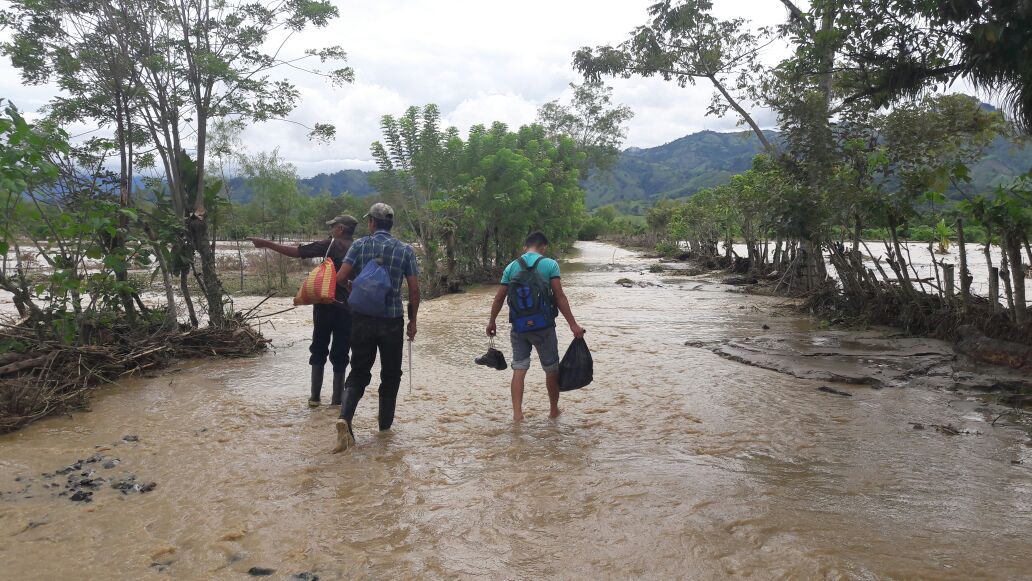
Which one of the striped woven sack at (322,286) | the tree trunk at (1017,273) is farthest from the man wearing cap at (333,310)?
the tree trunk at (1017,273)

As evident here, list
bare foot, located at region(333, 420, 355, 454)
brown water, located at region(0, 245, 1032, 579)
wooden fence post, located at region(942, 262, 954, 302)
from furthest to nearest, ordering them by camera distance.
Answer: wooden fence post, located at region(942, 262, 954, 302)
bare foot, located at region(333, 420, 355, 454)
brown water, located at region(0, 245, 1032, 579)

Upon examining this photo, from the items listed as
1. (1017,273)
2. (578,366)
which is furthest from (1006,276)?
(578,366)

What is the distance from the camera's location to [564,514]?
11.7 ft

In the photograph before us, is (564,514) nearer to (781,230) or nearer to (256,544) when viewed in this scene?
(256,544)

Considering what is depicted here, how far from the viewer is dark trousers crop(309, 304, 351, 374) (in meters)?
5.69

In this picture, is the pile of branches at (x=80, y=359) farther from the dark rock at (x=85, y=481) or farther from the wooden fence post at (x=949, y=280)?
the wooden fence post at (x=949, y=280)

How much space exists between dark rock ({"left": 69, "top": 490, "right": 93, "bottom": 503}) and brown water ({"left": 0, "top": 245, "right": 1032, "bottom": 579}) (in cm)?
5

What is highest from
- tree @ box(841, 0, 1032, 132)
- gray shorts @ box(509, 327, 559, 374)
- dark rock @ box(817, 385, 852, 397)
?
tree @ box(841, 0, 1032, 132)

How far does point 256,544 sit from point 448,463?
5.03ft

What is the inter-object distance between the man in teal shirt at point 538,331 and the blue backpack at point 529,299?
0.03 metres

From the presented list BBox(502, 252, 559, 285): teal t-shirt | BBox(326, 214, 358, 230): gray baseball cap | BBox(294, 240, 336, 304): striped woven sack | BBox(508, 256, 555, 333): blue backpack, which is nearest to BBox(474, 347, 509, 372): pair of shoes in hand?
BBox(508, 256, 555, 333): blue backpack

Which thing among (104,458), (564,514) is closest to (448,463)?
(564,514)

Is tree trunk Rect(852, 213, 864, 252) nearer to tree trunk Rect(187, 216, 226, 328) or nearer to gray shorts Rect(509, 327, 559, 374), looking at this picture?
gray shorts Rect(509, 327, 559, 374)

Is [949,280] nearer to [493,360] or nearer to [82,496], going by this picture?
[493,360]
